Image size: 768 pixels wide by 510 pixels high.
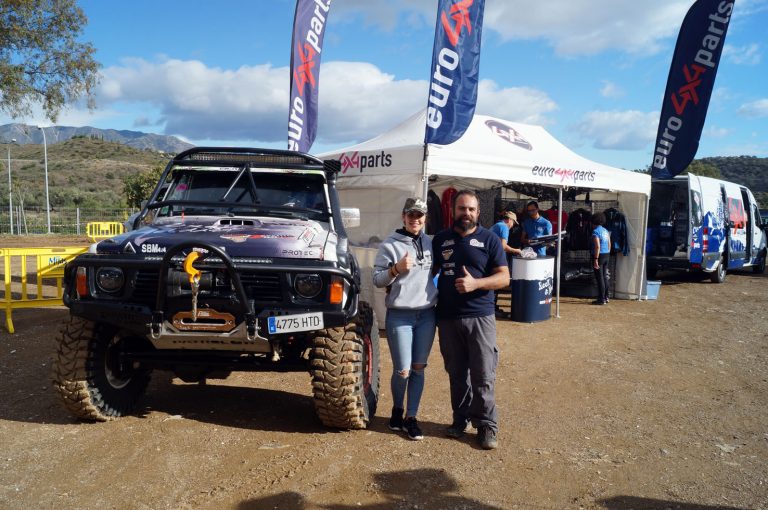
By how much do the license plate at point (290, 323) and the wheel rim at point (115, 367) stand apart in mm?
1500

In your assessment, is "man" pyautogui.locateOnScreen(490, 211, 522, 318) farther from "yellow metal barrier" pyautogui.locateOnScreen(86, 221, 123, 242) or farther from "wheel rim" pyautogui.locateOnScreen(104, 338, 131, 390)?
"yellow metal barrier" pyautogui.locateOnScreen(86, 221, 123, 242)

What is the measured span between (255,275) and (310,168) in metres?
1.53

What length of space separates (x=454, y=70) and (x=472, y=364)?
449cm

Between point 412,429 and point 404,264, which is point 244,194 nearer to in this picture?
point 404,264

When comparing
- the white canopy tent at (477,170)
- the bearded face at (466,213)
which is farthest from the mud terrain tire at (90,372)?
the white canopy tent at (477,170)

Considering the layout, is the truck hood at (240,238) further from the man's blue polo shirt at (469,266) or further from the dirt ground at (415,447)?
the dirt ground at (415,447)

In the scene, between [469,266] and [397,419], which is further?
[397,419]

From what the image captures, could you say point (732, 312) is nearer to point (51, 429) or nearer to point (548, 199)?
point (548, 199)

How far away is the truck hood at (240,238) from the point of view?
3.80 meters

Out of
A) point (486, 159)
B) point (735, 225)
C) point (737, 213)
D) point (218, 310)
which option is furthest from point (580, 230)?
point (218, 310)

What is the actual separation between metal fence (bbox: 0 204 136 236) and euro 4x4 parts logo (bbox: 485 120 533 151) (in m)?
24.7

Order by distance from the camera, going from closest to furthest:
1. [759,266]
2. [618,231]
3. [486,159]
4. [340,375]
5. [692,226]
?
1. [340,375]
2. [486,159]
3. [618,231]
4. [692,226]
5. [759,266]

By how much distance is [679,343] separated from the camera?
7.72 m

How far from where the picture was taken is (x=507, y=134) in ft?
31.3
